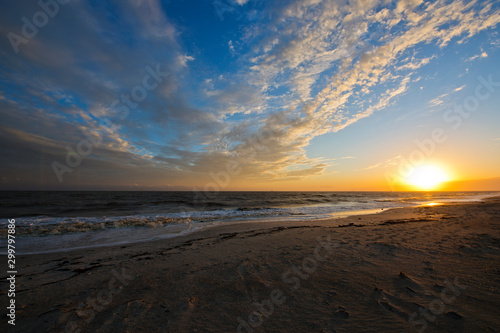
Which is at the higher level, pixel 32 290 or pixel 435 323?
pixel 435 323

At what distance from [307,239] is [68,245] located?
11294 mm

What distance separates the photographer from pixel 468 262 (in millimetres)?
5117

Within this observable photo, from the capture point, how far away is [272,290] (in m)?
4.15

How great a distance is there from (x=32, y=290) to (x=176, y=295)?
3616 mm

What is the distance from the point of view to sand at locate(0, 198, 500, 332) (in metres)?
3.08

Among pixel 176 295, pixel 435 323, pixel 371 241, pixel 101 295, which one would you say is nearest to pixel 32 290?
pixel 101 295

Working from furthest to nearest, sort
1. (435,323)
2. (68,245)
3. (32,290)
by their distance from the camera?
1. (68,245)
2. (32,290)
3. (435,323)

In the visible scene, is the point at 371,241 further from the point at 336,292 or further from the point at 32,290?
the point at 32,290

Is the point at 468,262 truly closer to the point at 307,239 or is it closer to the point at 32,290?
the point at 307,239

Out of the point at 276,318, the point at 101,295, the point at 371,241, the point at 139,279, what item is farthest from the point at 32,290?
the point at 371,241

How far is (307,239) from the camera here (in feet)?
28.2

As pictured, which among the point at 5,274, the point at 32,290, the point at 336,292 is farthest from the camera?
the point at 5,274

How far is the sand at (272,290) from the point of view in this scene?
308 cm

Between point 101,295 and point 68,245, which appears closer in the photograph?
point 101,295
